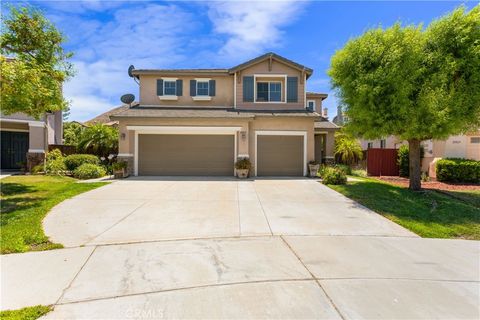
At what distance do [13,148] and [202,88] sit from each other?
1367 centimetres

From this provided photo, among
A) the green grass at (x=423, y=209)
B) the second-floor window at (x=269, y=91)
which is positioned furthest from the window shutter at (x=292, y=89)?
the green grass at (x=423, y=209)

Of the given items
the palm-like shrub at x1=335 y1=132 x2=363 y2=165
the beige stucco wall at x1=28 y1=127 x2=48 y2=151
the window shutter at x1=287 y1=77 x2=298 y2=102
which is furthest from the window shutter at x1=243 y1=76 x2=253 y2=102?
the beige stucco wall at x1=28 y1=127 x2=48 y2=151

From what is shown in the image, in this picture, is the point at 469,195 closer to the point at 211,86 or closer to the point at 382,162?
the point at 382,162

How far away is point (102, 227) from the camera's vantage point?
638 cm

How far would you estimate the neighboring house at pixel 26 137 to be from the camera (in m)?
16.9

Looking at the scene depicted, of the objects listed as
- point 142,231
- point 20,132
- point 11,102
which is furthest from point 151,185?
point 20,132

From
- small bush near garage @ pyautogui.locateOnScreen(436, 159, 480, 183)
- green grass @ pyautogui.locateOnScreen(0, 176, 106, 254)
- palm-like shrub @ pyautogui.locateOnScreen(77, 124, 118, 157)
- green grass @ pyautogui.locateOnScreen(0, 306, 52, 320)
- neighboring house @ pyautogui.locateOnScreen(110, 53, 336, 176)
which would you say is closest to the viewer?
green grass @ pyautogui.locateOnScreen(0, 306, 52, 320)

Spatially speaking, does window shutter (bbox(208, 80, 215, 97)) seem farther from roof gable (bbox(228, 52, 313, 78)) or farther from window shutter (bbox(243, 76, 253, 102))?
window shutter (bbox(243, 76, 253, 102))

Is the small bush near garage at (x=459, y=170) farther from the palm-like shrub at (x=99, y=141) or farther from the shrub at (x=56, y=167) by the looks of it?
the shrub at (x=56, y=167)

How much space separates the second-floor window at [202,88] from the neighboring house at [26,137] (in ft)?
32.0

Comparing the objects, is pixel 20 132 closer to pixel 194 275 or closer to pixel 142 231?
pixel 142 231

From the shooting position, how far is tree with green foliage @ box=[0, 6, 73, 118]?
883 cm

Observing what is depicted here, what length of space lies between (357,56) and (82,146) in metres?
17.4

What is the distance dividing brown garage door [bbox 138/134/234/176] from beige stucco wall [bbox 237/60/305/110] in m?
2.82
